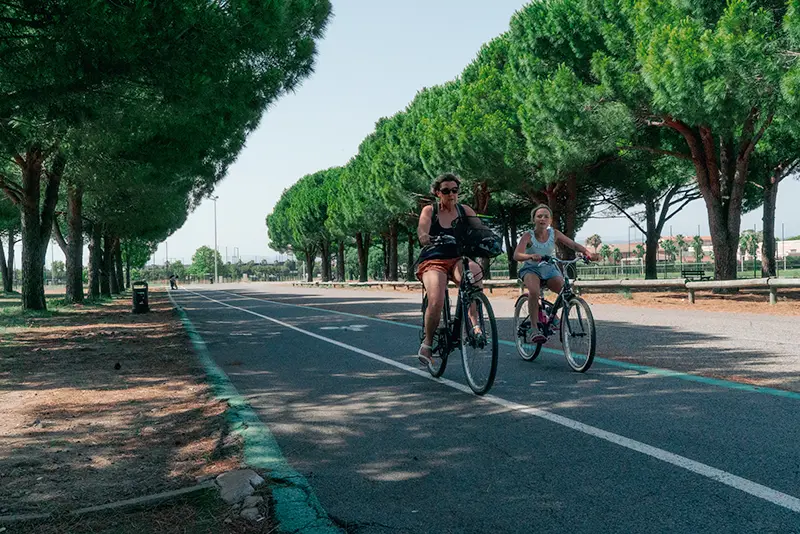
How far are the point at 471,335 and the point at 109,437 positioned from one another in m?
2.99

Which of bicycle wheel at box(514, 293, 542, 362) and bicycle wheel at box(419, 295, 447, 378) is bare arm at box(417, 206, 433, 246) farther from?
bicycle wheel at box(514, 293, 542, 362)

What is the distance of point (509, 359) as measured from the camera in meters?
7.80

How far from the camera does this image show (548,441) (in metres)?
4.19

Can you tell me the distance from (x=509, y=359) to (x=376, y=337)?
3616 millimetres

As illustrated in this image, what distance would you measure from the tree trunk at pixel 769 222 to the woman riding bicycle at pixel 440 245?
25.7 m

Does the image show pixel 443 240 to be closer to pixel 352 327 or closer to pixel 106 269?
pixel 352 327

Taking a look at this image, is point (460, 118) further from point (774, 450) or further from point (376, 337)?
point (774, 450)

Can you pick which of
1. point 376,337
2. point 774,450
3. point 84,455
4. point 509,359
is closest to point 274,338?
point 376,337

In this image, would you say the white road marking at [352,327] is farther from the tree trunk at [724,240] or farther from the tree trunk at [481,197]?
the tree trunk at [481,197]

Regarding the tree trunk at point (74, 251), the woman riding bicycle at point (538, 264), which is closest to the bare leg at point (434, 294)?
the woman riding bicycle at point (538, 264)

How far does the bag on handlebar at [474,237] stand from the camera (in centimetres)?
579

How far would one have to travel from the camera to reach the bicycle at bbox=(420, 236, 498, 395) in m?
5.62

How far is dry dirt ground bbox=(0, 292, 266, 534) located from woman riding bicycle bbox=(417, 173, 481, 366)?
210 cm

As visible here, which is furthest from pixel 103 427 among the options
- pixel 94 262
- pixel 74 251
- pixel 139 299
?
pixel 94 262
